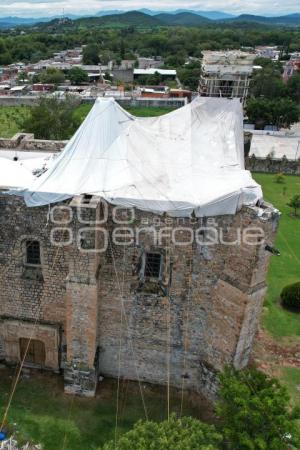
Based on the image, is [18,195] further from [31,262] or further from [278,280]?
[278,280]

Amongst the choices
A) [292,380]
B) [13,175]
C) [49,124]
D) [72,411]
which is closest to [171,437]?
[72,411]

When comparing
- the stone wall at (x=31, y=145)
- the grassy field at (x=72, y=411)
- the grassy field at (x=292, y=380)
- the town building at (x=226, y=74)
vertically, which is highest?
the town building at (x=226, y=74)

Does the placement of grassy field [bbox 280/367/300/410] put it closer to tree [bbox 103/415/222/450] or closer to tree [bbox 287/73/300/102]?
tree [bbox 103/415/222/450]

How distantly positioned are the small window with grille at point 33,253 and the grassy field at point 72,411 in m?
4.39

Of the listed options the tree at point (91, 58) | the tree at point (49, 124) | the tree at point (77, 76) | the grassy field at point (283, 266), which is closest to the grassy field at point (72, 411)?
the grassy field at point (283, 266)

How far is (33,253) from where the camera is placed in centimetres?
1381

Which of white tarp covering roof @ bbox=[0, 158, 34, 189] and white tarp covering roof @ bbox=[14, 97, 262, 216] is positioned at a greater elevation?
white tarp covering roof @ bbox=[14, 97, 262, 216]

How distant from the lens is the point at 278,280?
22484mm

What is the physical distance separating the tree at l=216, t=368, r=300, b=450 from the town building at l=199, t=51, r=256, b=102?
20216 mm

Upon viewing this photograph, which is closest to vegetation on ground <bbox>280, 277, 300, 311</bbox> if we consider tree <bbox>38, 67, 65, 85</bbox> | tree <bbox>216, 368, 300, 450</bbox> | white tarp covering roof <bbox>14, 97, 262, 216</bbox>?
white tarp covering roof <bbox>14, 97, 262, 216</bbox>

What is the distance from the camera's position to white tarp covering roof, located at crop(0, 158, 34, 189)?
46.4 feet

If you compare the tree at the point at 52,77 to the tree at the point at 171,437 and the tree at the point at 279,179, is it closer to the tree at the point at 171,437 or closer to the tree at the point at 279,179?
the tree at the point at 279,179

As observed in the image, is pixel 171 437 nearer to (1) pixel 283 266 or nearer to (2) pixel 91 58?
(1) pixel 283 266

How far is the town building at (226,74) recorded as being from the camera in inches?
1034
